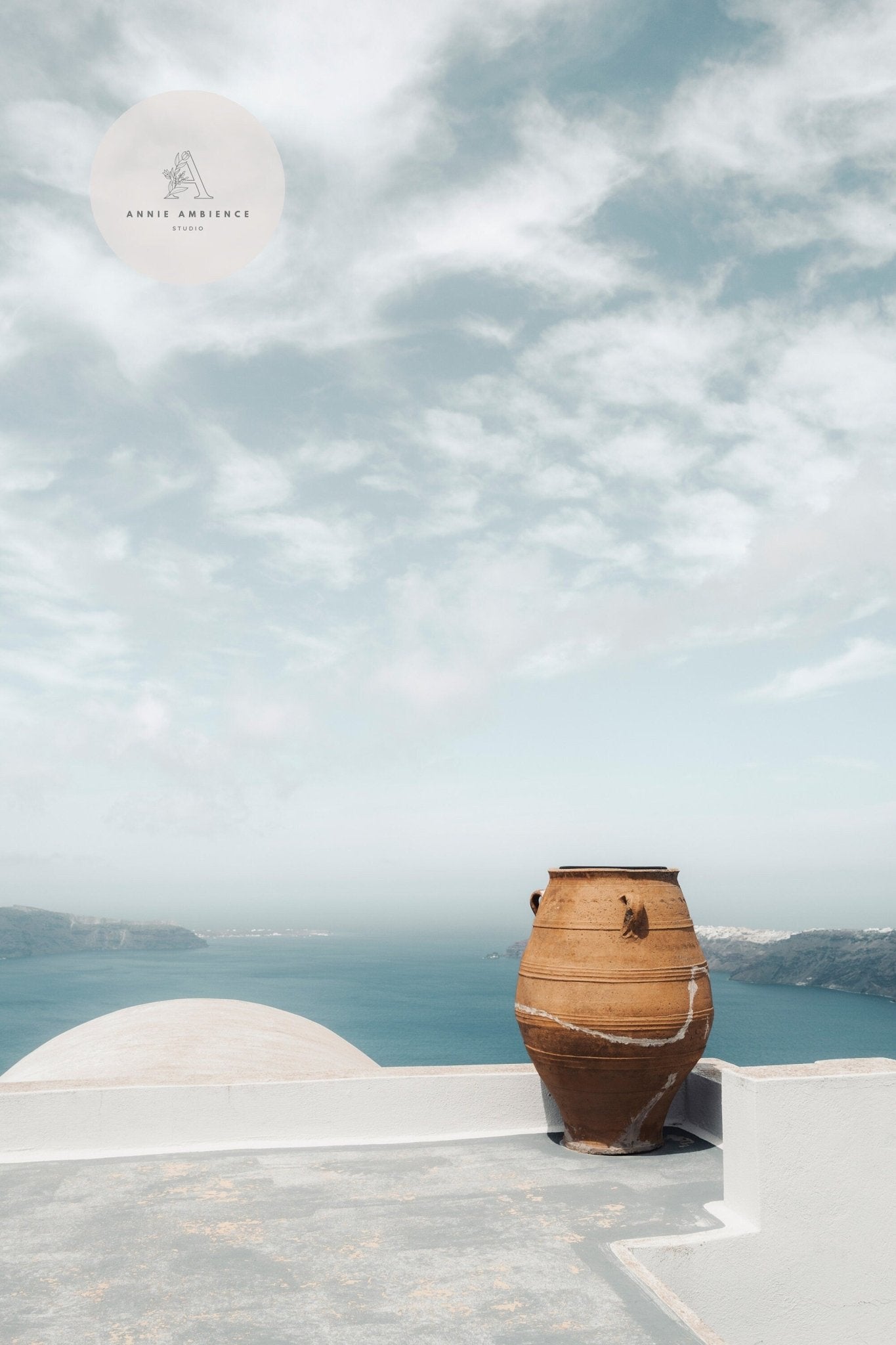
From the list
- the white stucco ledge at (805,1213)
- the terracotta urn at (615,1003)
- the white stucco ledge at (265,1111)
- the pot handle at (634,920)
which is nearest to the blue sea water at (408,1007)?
the white stucco ledge at (265,1111)

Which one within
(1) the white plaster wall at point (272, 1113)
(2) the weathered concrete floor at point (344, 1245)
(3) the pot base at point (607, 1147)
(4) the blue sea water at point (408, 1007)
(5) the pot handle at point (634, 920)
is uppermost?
(5) the pot handle at point (634, 920)

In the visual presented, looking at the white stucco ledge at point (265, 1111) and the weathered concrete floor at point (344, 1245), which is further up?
the white stucco ledge at point (265, 1111)

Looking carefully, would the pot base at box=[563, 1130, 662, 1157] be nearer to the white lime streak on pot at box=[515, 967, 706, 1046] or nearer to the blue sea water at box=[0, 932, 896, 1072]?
the white lime streak on pot at box=[515, 967, 706, 1046]

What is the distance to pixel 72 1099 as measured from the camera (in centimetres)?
553

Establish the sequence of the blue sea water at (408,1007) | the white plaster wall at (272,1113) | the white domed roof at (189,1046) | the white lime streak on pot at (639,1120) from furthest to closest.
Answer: the blue sea water at (408,1007), the white domed roof at (189,1046), the white lime streak on pot at (639,1120), the white plaster wall at (272,1113)

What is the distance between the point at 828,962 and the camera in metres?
155

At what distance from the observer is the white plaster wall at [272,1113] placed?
549 cm

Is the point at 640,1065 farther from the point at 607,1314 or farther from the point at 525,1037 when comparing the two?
the point at 607,1314

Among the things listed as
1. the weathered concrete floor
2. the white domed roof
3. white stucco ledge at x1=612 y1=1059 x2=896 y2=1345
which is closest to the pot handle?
white stucco ledge at x1=612 y1=1059 x2=896 y2=1345

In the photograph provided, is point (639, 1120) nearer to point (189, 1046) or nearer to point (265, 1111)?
point (265, 1111)

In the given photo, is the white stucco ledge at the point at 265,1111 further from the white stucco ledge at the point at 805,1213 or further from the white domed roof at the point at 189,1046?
the white domed roof at the point at 189,1046

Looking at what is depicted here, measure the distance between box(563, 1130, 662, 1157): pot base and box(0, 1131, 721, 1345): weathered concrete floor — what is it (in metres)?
0.06

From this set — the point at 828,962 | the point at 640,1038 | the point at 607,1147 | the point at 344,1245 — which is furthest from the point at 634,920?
the point at 828,962

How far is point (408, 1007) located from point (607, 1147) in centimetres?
12204
